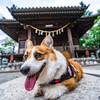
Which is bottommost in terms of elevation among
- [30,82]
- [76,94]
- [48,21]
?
[76,94]

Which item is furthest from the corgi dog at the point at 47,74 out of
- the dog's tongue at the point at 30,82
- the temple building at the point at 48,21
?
the temple building at the point at 48,21

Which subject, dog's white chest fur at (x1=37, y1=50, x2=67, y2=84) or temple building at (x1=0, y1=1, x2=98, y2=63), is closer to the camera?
dog's white chest fur at (x1=37, y1=50, x2=67, y2=84)

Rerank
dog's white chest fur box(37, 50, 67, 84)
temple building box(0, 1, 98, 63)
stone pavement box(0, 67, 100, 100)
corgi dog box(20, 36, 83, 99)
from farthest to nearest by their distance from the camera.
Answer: temple building box(0, 1, 98, 63), dog's white chest fur box(37, 50, 67, 84), corgi dog box(20, 36, 83, 99), stone pavement box(0, 67, 100, 100)

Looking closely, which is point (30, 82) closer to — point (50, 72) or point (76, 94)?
point (50, 72)

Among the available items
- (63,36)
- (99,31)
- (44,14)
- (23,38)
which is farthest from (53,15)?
(99,31)

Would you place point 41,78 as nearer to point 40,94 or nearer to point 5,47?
point 40,94

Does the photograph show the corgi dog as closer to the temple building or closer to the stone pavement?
the stone pavement

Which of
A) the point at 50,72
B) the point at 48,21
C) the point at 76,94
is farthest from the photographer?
the point at 48,21

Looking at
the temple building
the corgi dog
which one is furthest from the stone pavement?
the temple building

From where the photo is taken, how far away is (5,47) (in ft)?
63.5

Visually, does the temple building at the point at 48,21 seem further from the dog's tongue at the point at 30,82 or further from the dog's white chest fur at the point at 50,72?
the dog's tongue at the point at 30,82

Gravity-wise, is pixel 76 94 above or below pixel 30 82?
below

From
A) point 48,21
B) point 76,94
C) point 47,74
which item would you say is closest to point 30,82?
point 47,74

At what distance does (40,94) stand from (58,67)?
1.47 ft
